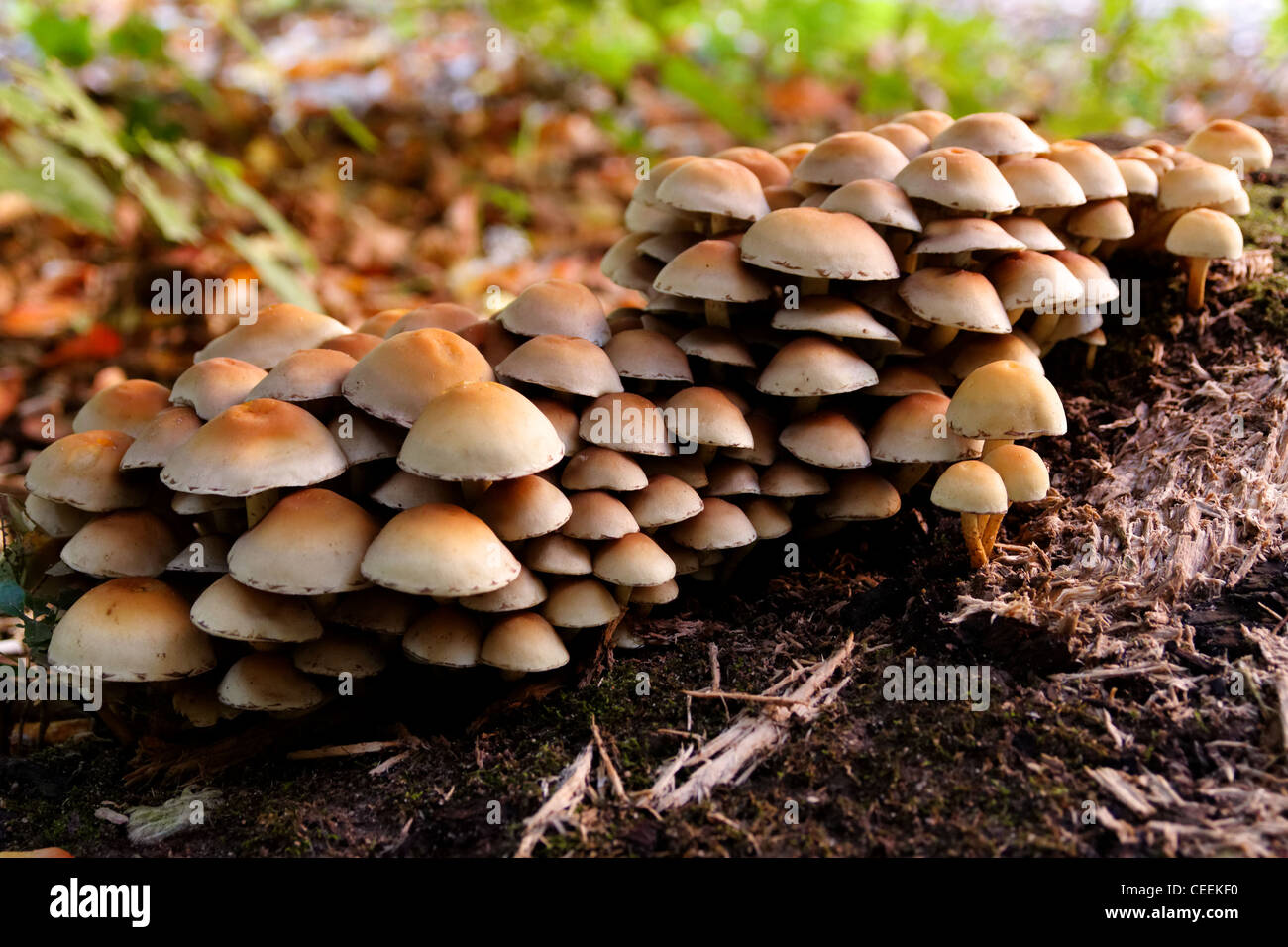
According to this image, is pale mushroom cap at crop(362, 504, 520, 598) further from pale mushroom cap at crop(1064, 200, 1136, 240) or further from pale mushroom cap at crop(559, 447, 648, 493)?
pale mushroom cap at crop(1064, 200, 1136, 240)

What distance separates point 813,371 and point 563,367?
80 centimetres

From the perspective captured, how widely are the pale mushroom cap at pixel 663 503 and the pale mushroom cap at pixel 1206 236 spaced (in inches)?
84.0

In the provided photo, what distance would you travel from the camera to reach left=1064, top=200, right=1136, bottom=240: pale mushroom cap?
3432 millimetres

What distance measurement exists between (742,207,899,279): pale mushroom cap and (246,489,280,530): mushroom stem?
1648mm

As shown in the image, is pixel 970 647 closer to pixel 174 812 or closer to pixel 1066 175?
pixel 1066 175

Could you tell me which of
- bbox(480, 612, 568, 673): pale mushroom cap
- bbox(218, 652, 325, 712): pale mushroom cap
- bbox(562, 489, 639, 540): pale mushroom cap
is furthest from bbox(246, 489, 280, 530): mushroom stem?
bbox(562, 489, 639, 540): pale mushroom cap

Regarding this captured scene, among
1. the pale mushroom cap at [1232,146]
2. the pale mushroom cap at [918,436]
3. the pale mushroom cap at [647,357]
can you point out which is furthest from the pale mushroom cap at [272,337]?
the pale mushroom cap at [1232,146]

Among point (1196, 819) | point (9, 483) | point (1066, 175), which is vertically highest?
point (1066, 175)

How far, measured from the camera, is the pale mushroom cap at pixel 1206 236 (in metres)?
3.41

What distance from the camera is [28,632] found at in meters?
2.88

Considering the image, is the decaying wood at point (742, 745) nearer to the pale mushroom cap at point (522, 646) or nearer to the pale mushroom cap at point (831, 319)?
the pale mushroom cap at point (522, 646)

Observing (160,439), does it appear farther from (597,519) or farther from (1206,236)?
(1206,236)
